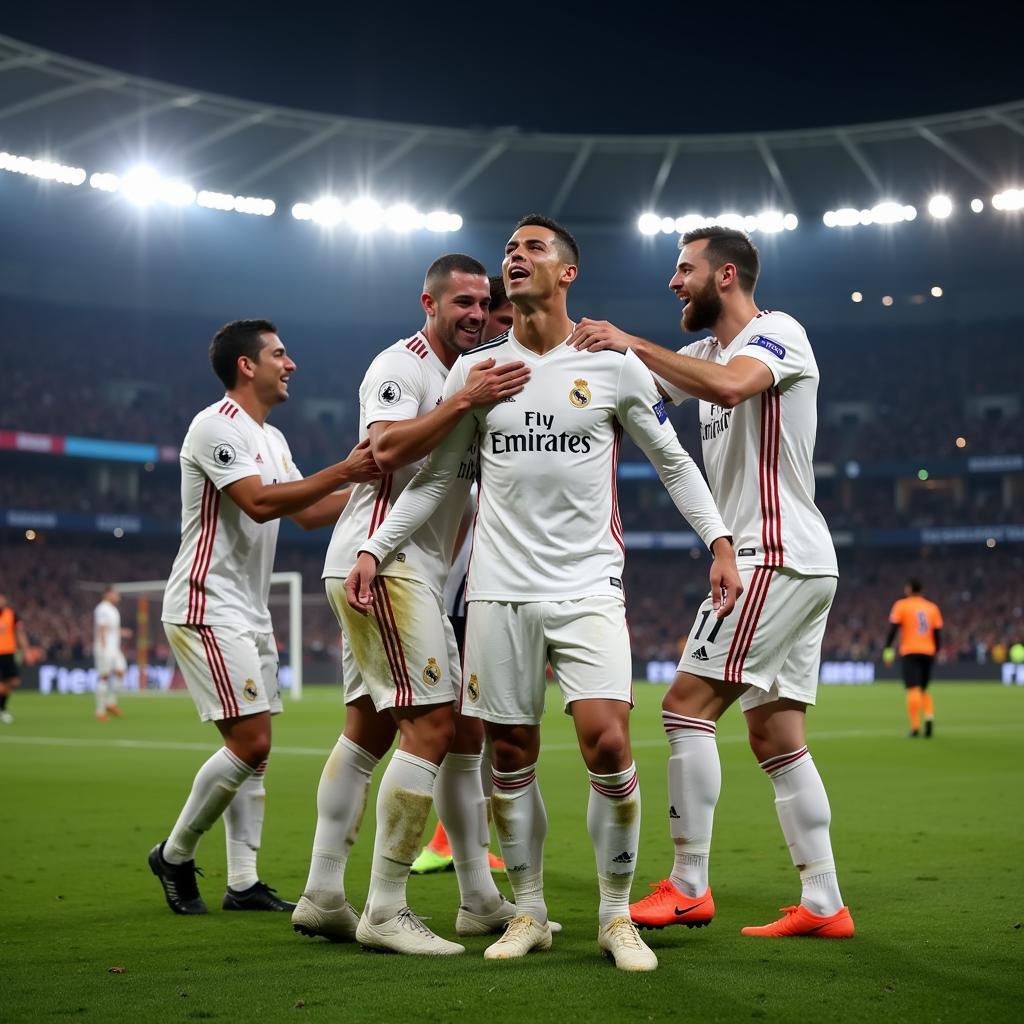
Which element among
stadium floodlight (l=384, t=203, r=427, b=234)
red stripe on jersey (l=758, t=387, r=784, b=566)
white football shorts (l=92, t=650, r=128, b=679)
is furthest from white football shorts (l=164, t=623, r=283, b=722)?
stadium floodlight (l=384, t=203, r=427, b=234)

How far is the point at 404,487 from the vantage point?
16.3ft

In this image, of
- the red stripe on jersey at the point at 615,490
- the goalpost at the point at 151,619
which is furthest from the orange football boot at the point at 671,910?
the goalpost at the point at 151,619

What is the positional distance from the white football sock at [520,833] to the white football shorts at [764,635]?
0.75 m

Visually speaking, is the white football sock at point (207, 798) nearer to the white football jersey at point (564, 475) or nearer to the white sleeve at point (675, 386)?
the white football jersey at point (564, 475)

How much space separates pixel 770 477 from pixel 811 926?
5.39ft

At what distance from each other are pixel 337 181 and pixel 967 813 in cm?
3805

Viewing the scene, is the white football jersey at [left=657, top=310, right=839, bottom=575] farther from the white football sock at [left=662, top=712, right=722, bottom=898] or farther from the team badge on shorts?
the white football sock at [left=662, top=712, right=722, bottom=898]

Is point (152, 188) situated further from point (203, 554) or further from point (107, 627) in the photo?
→ point (203, 554)

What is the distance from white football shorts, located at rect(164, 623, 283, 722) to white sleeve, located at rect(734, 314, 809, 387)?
2.40 meters

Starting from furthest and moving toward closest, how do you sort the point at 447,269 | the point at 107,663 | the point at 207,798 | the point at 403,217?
the point at 403,217
the point at 107,663
the point at 207,798
the point at 447,269

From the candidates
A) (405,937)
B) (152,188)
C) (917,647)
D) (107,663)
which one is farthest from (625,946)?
(152,188)

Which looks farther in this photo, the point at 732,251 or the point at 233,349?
the point at 233,349

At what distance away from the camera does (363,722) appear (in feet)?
16.8

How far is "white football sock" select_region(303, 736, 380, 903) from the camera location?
16.1 ft
